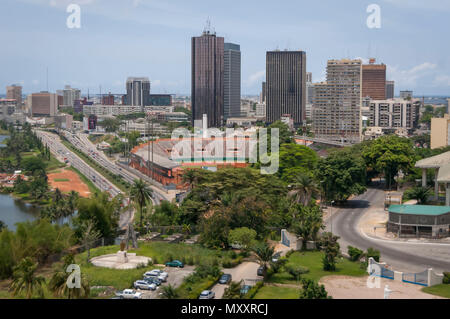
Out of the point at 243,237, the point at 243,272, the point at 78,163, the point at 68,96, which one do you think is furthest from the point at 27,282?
the point at 68,96

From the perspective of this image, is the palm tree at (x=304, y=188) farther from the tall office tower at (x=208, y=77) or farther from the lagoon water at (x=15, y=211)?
the tall office tower at (x=208, y=77)

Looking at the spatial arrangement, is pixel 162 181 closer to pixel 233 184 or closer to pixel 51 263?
pixel 233 184

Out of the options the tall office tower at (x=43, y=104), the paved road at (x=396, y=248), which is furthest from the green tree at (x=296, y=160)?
the tall office tower at (x=43, y=104)

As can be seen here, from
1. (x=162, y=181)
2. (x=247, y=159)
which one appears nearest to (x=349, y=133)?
(x=247, y=159)

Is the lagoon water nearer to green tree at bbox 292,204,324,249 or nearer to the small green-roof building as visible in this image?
green tree at bbox 292,204,324,249

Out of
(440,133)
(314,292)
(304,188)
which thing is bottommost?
(314,292)

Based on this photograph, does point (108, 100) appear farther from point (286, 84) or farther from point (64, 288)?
point (64, 288)
